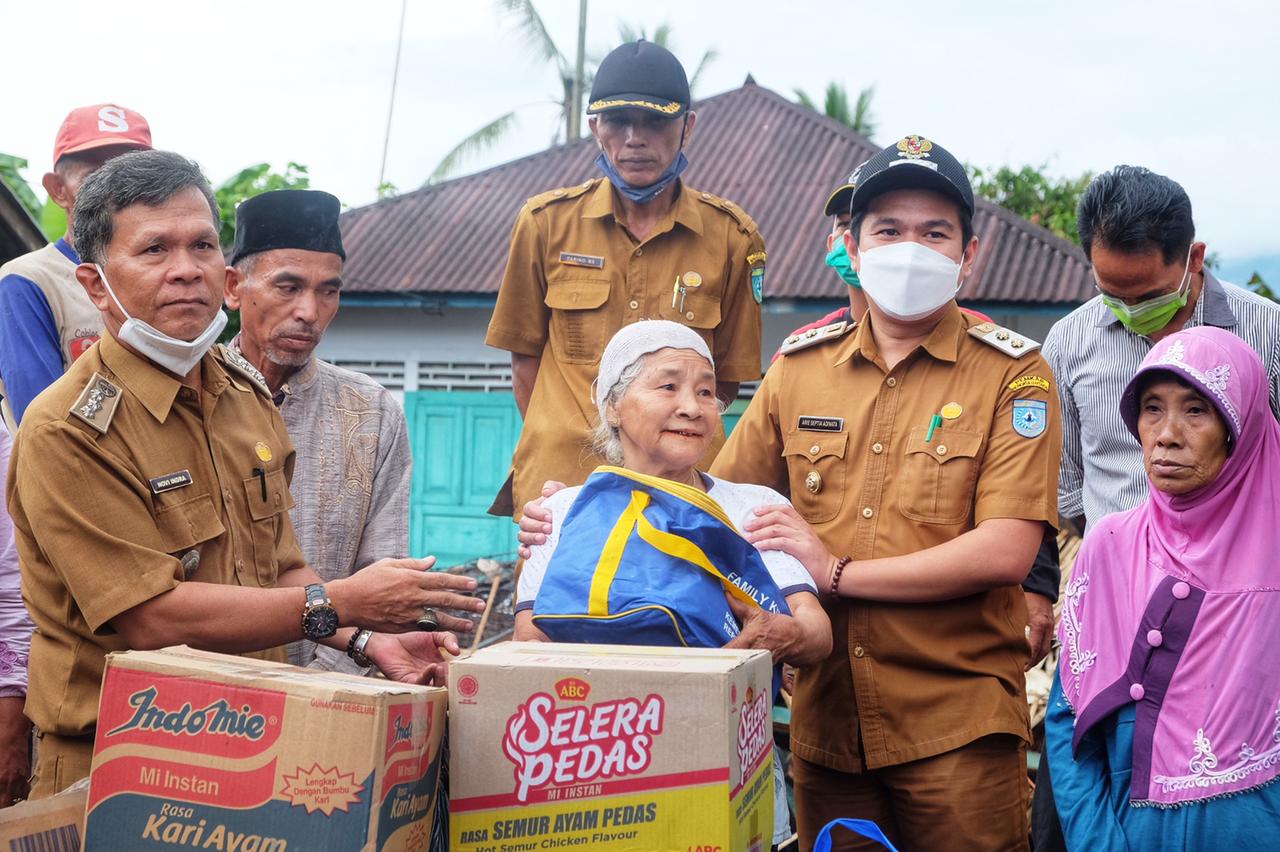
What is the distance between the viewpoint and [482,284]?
38.4 feet

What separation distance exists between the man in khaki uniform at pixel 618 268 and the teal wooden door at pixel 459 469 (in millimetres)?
7771

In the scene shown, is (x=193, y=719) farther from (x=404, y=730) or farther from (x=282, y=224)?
(x=282, y=224)

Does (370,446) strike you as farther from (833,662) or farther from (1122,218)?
(1122,218)

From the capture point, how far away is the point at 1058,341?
4.20 m

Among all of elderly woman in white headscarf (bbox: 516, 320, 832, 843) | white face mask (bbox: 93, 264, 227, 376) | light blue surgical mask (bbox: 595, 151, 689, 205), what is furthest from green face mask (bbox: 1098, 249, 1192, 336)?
white face mask (bbox: 93, 264, 227, 376)

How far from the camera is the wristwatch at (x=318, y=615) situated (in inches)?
105

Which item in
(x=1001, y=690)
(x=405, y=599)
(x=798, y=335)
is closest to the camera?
(x=405, y=599)

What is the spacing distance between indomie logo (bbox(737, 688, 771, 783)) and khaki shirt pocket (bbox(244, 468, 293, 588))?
1364mm

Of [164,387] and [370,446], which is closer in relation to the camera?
[164,387]

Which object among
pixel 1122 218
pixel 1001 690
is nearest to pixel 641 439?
pixel 1001 690

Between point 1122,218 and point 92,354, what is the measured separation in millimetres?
3035

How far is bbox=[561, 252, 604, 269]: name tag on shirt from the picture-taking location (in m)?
4.18

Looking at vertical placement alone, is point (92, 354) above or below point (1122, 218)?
below

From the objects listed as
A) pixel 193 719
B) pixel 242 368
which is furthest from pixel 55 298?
pixel 193 719
